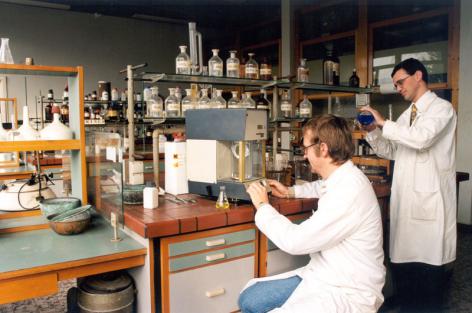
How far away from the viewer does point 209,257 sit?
5.76 ft

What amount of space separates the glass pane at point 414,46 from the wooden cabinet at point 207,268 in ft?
13.0

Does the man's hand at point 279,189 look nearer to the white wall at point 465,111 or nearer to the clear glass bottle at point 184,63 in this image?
the clear glass bottle at point 184,63

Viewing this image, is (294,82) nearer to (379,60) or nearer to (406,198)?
(406,198)

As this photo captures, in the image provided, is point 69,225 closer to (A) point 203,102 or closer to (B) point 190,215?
(B) point 190,215

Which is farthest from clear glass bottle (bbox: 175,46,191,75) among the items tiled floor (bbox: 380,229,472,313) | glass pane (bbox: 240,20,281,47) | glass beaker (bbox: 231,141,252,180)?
glass pane (bbox: 240,20,281,47)

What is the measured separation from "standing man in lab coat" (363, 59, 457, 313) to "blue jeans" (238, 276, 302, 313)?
3.15ft

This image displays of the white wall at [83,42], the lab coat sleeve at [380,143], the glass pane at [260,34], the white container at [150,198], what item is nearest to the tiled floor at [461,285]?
the lab coat sleeve at [380,143]

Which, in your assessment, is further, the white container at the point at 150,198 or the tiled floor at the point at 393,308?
the tiled floor at the point at 393,308

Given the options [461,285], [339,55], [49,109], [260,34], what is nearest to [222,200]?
[461,285]

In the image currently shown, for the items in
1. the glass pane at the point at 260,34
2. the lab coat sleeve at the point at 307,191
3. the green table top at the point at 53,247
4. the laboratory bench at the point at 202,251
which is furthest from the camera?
the glass pane at the point at 260,34

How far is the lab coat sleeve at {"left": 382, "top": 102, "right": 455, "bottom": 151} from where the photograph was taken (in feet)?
7.09

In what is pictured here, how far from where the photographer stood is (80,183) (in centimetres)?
221

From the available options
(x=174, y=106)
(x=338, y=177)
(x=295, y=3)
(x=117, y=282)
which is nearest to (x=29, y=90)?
(x=295, y=3)

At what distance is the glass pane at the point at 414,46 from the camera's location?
483 cm
